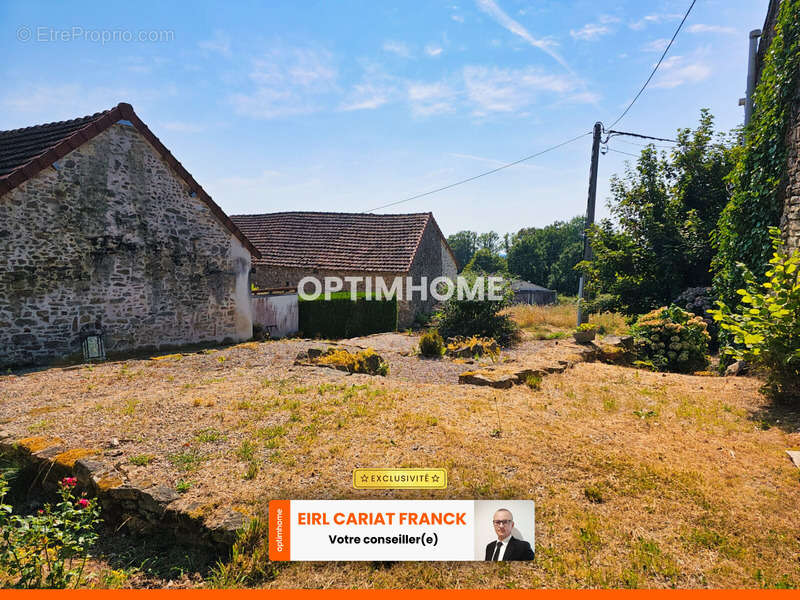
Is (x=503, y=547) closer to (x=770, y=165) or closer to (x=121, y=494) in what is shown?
(x=121, y=494)

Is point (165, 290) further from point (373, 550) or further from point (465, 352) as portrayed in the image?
point (373, 550)

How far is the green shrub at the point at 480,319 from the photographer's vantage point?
1315 centimetres

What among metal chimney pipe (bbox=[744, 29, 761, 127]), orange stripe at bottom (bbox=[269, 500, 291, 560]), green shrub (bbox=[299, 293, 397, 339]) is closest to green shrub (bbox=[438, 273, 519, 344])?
green shrub (bbox=[299, 293, 397, 339])

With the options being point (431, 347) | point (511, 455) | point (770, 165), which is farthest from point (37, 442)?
point (770, 165)

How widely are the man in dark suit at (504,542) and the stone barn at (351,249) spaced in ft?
53.7

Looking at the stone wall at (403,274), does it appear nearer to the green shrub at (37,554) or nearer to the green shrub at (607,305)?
the green shrub at (607,305)

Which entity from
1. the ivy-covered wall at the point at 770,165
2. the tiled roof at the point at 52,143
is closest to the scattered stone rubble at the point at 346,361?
the ivy-covered wall at the point at 770,165

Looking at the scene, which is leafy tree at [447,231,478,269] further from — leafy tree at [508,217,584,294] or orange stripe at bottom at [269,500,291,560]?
orange stripe at bottom at [269,500,291,560]

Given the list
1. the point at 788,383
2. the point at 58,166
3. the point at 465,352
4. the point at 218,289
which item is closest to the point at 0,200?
the point at 58,166

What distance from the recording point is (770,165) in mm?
7387

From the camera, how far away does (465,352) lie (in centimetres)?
1123

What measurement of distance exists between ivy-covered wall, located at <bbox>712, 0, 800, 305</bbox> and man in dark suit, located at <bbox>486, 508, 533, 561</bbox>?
674 cm

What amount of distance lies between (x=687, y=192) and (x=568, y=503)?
14904 millimetres

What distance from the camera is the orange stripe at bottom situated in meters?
2.31
